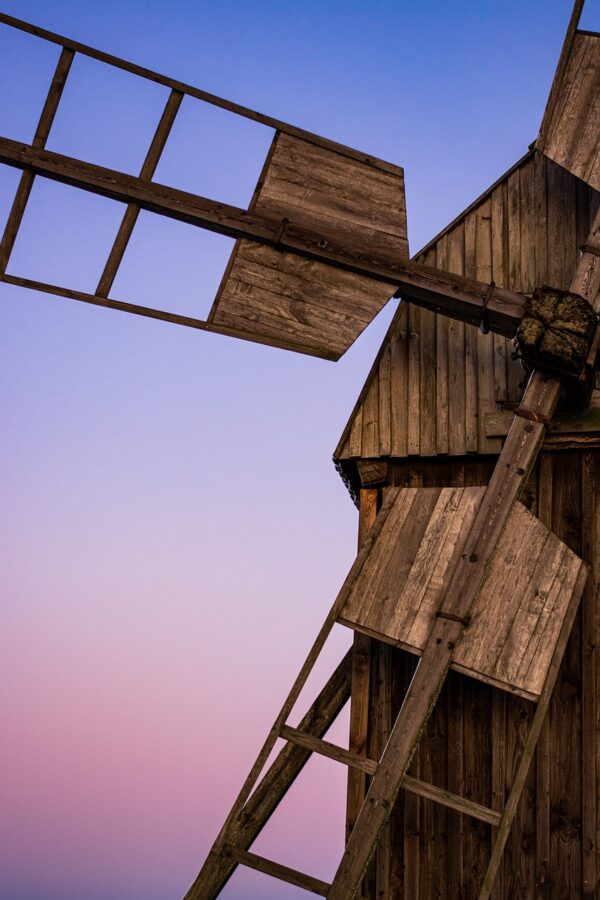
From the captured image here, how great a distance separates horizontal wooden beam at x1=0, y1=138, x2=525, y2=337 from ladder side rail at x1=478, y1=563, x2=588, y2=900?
2209 millimetres

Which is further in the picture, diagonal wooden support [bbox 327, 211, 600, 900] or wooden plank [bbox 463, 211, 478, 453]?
wooden plank [bbox 463, 211, 478, 453]

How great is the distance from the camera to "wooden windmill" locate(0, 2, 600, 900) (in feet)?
24.6

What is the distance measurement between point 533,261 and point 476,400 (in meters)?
1.32

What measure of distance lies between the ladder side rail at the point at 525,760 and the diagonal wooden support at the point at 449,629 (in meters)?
0.05

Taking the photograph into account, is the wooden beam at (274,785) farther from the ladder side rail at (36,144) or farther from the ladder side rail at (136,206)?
the ladder side rail at (36,144)

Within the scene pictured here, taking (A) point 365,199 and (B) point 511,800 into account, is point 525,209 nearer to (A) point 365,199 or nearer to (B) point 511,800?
(A) point 365,199

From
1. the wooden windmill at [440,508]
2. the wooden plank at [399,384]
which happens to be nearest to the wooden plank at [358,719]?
the wooden windmill at [440,508]

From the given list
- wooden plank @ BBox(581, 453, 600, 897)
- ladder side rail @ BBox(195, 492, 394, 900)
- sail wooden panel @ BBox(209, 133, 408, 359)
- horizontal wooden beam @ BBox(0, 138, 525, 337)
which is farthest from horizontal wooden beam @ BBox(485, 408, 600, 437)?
ladder side rail @ BBox(195, 492, 394, 900)

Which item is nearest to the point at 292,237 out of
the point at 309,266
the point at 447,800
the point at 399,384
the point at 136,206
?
the point at 309,266

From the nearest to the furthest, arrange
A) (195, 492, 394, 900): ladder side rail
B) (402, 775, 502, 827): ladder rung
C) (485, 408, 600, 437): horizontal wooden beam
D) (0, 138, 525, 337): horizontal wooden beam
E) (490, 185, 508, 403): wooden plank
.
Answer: (402, 775, 502, 827): ladder rung, (195, 492, 394, 900): ladder side rail, (0, 138, 525, 337): horizontal wooden beam, (485, 408, 600, 437): horizontal wooden beam, (490, 185, 508, 403): wooden plank

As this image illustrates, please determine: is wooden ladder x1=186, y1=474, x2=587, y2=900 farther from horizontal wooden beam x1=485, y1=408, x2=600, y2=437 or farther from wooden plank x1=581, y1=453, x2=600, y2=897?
horizontal wooden beam x1=485, y1=408, x2=600, y2=437

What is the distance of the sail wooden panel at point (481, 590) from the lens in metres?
7.46

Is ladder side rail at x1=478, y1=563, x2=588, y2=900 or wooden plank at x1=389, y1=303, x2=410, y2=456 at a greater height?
wooden plank at x1=389, y1=303, x2=410, y2=456

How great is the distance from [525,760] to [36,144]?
A: 17.6 feet
